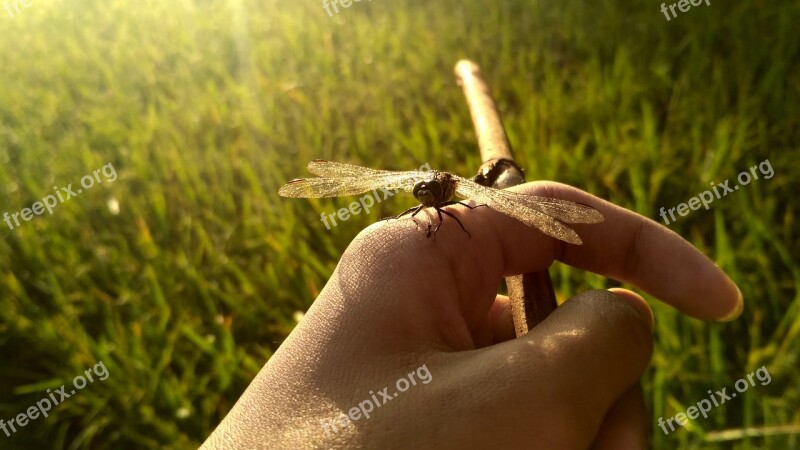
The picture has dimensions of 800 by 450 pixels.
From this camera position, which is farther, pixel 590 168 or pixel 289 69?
pixel 289 69

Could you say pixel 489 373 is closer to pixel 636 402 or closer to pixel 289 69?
pixel 636 402

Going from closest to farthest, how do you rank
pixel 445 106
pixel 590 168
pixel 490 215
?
pixel 490 215 < pixel 590 168 < pixel 445 106

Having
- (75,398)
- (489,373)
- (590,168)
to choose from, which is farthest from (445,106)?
(489,373)
